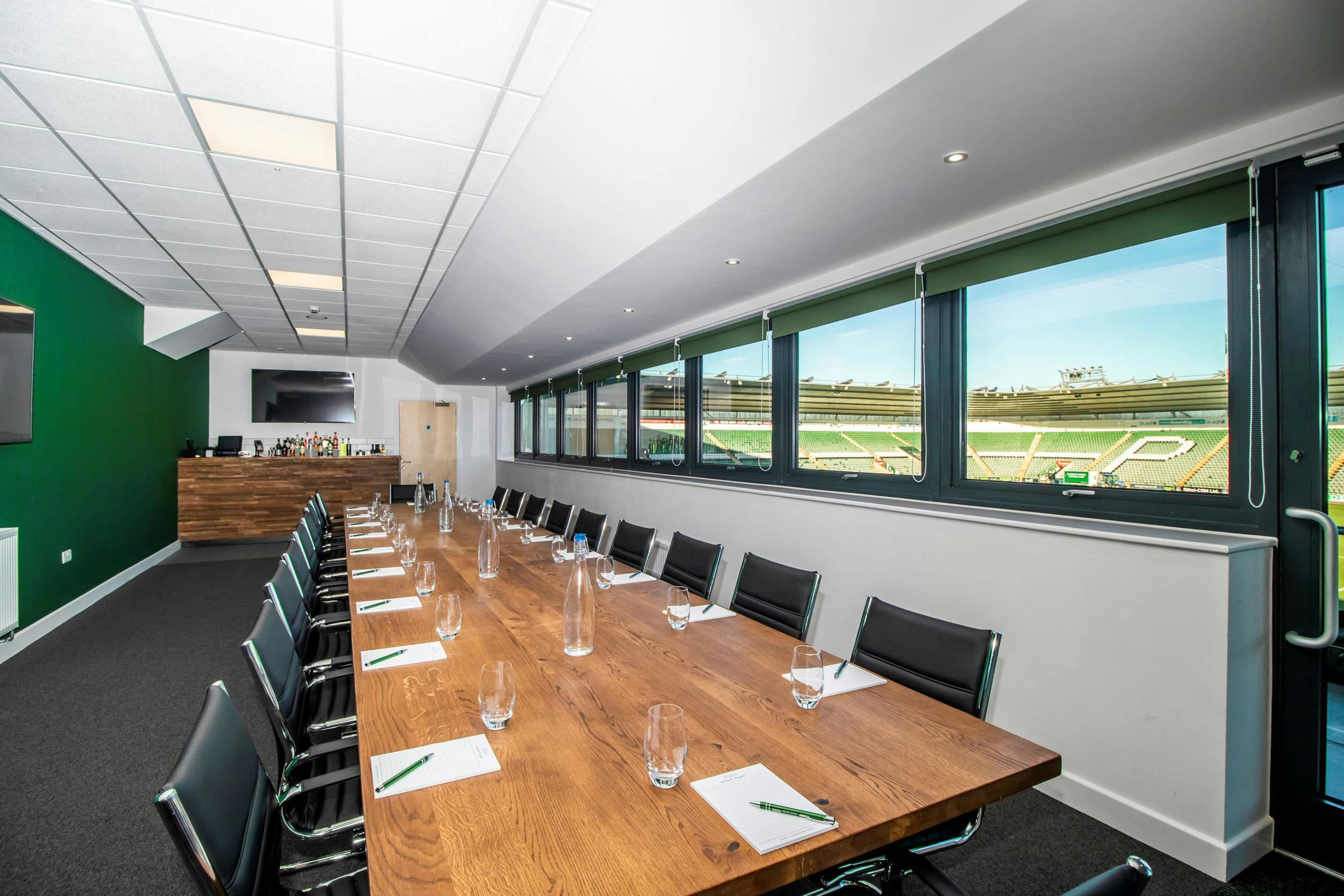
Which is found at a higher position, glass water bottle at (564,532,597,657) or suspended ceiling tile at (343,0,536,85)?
suspended ceiling tile at (343,0,536,85)

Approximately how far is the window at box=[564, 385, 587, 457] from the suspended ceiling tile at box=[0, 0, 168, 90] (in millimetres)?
5618

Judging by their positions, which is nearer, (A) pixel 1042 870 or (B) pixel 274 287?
(A) pixel 1042 870

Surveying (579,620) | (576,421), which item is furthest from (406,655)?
(576,421)

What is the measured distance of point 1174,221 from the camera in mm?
2270

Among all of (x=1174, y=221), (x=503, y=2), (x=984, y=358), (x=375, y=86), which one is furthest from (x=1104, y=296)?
(x=375, y=86)

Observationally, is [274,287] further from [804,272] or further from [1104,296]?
[1104,296]

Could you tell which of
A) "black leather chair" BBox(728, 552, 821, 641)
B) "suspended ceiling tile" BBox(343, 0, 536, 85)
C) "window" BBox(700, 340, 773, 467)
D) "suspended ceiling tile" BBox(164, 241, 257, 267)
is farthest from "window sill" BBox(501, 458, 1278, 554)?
"suspended ceiling tile" BBox(164, 241, 257, 267)

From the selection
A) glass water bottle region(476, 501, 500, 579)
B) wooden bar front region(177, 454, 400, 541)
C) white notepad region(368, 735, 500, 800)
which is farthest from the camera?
wooden bar front region(177, 454, 400, 541)

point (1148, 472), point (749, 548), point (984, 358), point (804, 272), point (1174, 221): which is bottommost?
point (749, 548)

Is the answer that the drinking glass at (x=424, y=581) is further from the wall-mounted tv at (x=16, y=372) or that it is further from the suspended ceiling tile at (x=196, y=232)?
the wall-mounted tv at (x=16, y=372)

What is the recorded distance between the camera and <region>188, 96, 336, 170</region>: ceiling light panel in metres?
2.70

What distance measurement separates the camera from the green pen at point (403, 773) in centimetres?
116

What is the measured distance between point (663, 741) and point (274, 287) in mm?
6265

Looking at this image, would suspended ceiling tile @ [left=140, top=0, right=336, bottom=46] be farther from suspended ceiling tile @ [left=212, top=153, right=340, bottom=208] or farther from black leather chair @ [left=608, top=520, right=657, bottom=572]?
black leather chair @ [left=608, top=520, right=657, bottom=572]
